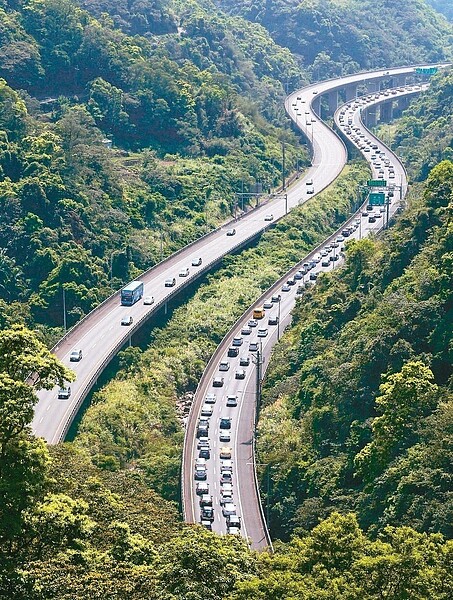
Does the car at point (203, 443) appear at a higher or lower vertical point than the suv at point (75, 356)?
lower

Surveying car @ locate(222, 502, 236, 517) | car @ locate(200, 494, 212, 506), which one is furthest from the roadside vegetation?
car @ locate(222, 502, 236, 517)

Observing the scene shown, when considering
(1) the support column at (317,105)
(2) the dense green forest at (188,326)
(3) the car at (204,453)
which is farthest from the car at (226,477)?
(1) the support column at (317,105)

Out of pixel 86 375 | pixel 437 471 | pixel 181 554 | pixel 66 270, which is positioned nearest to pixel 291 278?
pixel 66 270

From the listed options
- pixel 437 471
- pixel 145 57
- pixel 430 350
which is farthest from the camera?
pixel 145 57

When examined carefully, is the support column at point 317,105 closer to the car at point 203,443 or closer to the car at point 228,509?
the car at point 203,443

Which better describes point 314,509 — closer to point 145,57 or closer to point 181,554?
point 181,554

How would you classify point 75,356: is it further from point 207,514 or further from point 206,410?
point 207,514
